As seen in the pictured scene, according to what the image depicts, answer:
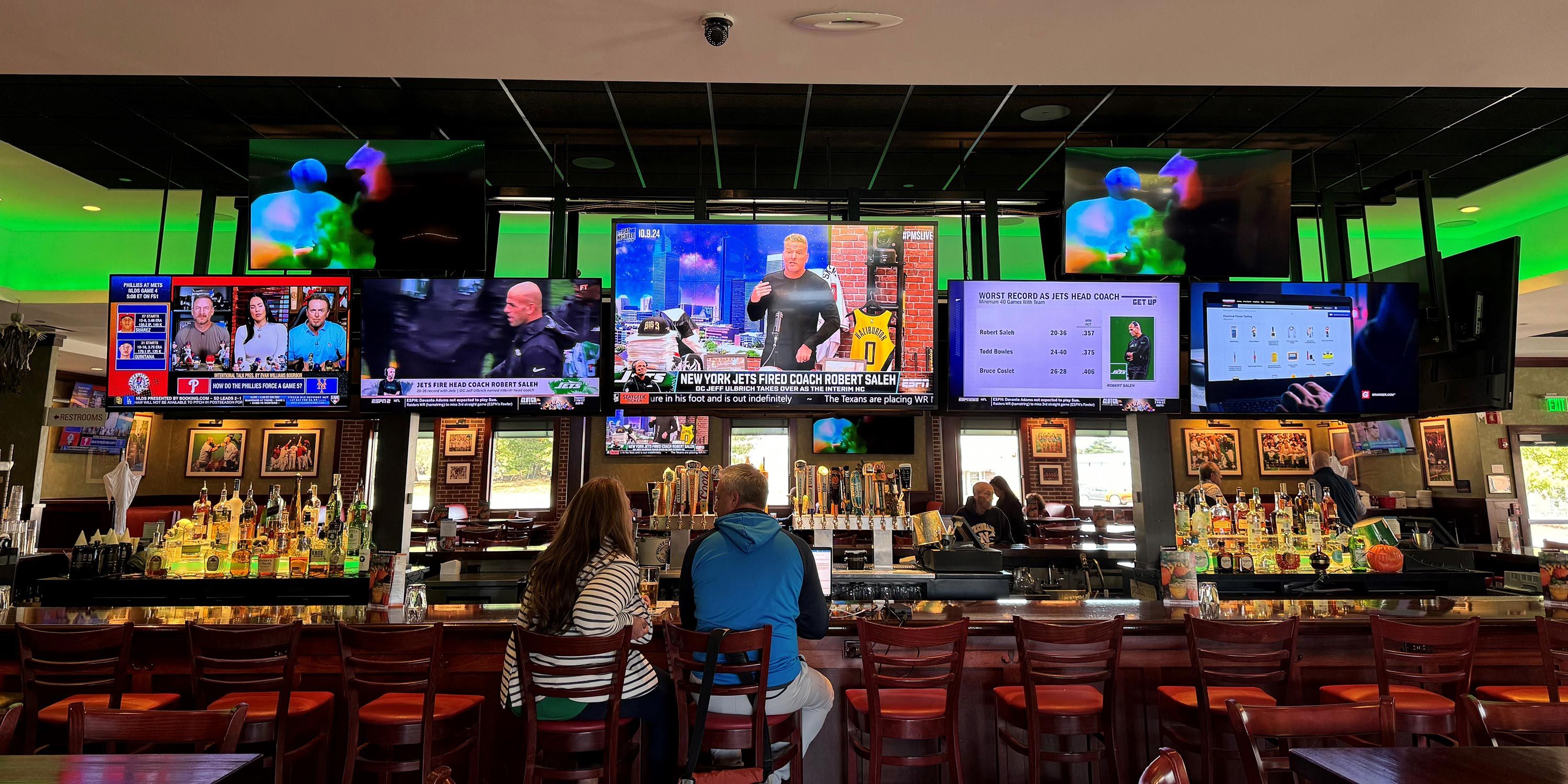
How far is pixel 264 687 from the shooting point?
3.50 metres

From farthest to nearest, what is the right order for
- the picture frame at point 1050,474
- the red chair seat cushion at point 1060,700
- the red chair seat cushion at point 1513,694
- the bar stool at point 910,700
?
the picture frame at point 1050,474
the red chair seat cushion at point 1513,694
the red chair seat cushion at point 1060,700
the bar stool at point 910,700

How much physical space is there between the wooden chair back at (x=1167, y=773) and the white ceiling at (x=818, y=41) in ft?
8.05

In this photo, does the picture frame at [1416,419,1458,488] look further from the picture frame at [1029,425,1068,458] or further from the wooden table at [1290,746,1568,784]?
the wooden table at [1290,746,1568,784]

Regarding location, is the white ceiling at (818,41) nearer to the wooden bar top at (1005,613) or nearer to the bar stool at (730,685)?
the bar stool at (730,685)

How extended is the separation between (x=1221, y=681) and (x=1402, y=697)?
0.81 metres

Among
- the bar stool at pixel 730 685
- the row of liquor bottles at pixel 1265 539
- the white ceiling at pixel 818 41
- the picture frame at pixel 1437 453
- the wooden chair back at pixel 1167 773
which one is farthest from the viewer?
the picture frame at pixel 1437 453

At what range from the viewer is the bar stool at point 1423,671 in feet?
11.8

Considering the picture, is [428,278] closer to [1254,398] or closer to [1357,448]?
[1254,398]

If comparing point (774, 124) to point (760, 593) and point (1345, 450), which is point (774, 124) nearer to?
point (760, 593)

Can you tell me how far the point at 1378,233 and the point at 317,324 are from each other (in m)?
9.06

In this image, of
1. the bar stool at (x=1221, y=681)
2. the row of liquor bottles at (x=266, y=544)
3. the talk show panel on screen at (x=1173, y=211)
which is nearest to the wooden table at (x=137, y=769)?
the row of liquor bottles at (x=266, y=544)

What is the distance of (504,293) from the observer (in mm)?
5051

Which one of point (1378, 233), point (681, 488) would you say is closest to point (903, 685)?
point (681, 488)

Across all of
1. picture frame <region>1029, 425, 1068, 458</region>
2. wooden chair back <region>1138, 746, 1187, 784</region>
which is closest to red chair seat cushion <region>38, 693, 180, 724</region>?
wooden chair back <region>1138, 746, 1187, 784</region>
